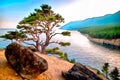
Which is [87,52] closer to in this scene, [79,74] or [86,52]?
[86,52]

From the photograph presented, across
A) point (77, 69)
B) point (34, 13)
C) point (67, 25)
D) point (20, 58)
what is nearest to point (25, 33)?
point (34, 13)

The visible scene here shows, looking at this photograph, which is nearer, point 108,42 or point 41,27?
point 41,27

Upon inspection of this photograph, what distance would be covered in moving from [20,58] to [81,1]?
4.13m

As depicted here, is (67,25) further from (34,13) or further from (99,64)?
(99,64)

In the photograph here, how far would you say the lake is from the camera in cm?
1031

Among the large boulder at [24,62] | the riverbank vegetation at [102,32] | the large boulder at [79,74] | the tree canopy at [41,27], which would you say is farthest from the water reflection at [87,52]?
the large boulder at [24,62]

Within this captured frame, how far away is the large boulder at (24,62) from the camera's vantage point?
563 cm

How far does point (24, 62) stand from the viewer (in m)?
5.63

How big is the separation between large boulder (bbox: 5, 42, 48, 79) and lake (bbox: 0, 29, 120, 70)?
137 inches

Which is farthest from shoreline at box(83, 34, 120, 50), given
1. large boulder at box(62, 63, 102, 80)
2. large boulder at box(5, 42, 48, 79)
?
large boulder at box(5, 42, 48, 79)

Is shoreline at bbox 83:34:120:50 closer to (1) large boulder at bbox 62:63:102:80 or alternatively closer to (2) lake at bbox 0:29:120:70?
(2) lake at bbox 0:29:120:70

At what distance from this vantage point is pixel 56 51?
949 centimetres

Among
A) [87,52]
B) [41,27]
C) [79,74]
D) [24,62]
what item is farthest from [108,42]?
[24,62]

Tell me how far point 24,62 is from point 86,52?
19.8 feet
